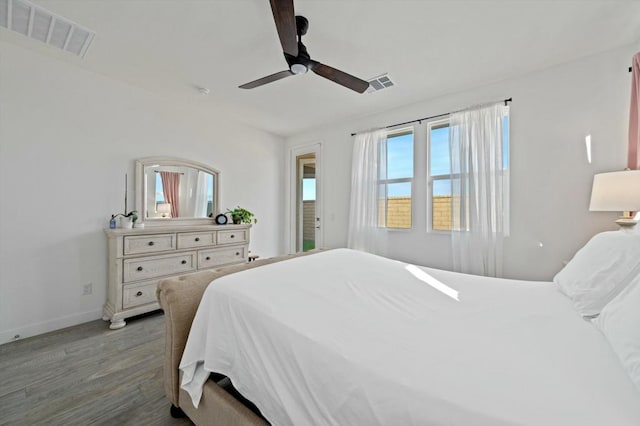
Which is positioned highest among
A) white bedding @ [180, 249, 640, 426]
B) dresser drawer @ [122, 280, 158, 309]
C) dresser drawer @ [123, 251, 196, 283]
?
white bedding @ [180, 249, 640, 426]

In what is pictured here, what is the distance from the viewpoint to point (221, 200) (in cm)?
368

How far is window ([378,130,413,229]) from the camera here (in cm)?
327

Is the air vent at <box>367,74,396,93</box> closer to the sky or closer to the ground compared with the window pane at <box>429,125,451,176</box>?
closer to the sky

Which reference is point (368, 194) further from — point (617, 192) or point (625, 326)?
point (625, 326)

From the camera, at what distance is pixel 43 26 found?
189 cm

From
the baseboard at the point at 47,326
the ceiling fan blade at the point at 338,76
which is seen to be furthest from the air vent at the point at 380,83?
the baseboard at the point at 47,326

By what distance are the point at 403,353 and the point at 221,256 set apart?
298cm

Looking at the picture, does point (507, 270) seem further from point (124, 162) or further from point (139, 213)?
point (124, 162)

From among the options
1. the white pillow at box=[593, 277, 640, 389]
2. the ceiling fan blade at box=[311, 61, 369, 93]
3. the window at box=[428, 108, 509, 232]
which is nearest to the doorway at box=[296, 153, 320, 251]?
the window at box=[428, 108, 509, 232]

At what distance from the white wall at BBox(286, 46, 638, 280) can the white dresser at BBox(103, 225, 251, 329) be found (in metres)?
3.06

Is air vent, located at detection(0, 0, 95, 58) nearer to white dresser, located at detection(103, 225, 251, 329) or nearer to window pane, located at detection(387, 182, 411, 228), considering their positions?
white dresser, located at detection(103, 225, 251, 329)

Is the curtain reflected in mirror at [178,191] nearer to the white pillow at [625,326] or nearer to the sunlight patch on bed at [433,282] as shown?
the sunlight patch on bed at [433,282]

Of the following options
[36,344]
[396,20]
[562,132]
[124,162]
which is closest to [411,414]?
[396,20]

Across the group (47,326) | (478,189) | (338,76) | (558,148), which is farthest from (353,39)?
(47,326)
